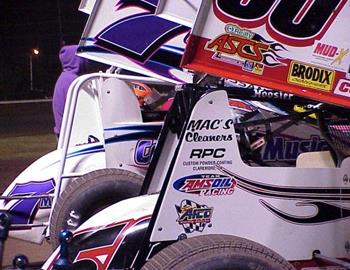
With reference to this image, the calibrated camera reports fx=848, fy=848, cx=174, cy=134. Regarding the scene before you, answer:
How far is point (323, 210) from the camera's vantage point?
13.5 feet

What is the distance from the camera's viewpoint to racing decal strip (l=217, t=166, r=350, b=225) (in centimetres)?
389

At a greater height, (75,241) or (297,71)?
(297,71)

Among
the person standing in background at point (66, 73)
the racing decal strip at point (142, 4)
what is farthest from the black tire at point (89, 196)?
the person standing in background at point (66, 73)

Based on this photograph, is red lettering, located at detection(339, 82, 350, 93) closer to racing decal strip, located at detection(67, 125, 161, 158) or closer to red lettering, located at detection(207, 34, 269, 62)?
red lettering, located at detection(207, 34, 269, 62)

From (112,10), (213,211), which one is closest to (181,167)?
(213,211)

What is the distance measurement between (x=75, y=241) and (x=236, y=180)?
97 cm

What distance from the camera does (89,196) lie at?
18.5ft

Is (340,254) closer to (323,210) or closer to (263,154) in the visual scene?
(323,210)

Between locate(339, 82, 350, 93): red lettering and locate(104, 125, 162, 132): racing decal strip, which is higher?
locate(104, 125, 162, 132): racing decal strip

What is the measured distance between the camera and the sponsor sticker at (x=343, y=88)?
3.68 meters

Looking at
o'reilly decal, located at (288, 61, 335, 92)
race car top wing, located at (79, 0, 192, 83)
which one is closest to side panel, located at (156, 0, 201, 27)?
race car top wing, located at (79, 0, 192, 83)

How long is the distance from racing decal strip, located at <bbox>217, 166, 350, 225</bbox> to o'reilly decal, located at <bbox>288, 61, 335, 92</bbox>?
1.74 feet

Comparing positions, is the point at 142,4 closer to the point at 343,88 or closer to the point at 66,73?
the point at 343,88

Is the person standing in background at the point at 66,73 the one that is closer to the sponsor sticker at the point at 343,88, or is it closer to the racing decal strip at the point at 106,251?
the racing decal strip at the point at 106,251
